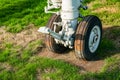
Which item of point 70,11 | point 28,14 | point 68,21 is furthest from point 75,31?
point 28,14

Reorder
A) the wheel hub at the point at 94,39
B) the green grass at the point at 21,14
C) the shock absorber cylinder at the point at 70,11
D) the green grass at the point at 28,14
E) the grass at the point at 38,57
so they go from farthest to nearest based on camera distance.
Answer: the green grass at the point at 21,14 → the green grass at the point at 28,14 → the wheel hub at the point at 94,39 → the shock absorber cylinder at the point at 70,11 → the grass at the point at 38,57

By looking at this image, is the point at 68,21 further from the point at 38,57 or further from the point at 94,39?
the point at 38,57

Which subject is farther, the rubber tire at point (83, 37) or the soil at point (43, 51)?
the soil at point (43, 51)

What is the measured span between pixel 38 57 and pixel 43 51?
1.11ft

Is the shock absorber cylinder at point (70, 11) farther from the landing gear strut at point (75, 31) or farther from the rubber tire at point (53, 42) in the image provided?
the rubber tire at point (53, 42)

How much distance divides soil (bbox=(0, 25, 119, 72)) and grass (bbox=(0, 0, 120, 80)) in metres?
0.14

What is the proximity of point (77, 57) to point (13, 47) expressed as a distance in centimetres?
201

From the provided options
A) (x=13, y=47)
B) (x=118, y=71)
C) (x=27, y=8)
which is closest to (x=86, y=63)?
(x=118, y=71)

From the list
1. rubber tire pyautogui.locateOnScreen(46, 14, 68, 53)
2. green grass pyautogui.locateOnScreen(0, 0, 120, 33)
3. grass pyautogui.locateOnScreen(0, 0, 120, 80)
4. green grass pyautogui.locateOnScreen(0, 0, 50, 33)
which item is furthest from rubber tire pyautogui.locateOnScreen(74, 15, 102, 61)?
green grass pyautogui.locateOnScreen(0, 0, 50, 33)

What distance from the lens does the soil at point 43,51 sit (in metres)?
7.72

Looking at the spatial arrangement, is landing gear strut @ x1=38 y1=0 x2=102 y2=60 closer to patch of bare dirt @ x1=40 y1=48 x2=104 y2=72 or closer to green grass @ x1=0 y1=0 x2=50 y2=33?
patch of bare dirt @ x1=40 y1=48 x2=104 y2=72

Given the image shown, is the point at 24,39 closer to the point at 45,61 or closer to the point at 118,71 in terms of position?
the point at 45,61

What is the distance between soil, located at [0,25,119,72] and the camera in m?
7.72

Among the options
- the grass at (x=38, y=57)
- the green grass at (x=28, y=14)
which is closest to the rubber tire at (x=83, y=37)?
the grass at (x=38, y=57)
